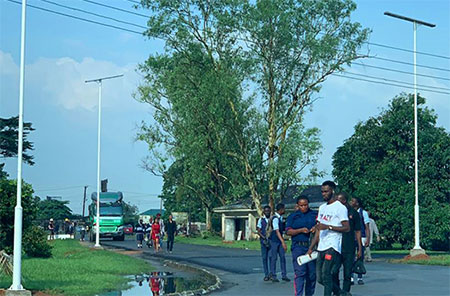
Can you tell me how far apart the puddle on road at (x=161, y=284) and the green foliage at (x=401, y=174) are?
2153 centimetres

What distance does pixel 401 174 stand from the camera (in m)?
42.1

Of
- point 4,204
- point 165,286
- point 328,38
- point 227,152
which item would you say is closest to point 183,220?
point 227,152

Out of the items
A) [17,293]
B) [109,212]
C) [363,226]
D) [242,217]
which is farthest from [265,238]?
[242,217]

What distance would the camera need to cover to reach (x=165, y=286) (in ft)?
58.3

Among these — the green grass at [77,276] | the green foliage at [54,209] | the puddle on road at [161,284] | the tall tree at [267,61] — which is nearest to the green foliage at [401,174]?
the tall tree at [267,61]

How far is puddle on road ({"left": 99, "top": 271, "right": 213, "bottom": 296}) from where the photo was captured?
1633 cm

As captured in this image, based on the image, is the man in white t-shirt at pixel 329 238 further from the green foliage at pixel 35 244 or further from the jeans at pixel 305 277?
the green foliage at pixel 35 244

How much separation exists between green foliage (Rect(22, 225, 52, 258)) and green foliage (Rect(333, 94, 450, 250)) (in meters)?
20.1

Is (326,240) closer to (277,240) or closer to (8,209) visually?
(277,240)

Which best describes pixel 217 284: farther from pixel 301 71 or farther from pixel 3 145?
pixel 3 145

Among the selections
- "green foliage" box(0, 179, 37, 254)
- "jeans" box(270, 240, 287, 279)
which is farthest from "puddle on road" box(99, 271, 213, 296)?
"green foliage" box(0, 179, 37, 254)

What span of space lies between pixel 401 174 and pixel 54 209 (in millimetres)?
69083

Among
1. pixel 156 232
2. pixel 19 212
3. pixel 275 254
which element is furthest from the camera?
pixel 156 232

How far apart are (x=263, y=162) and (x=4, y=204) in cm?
2606
